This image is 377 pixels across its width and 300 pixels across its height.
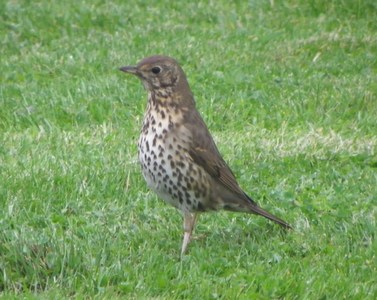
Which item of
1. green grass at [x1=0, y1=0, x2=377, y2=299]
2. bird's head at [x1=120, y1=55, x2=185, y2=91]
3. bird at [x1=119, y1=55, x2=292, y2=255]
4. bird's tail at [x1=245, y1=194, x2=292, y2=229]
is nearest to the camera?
green grass at [x1=0, y1=0, x2=377, y2=299]

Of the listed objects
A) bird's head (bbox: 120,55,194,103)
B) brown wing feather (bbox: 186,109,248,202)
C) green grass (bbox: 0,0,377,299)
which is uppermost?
bird's head (bbox: 120,55,194,103)

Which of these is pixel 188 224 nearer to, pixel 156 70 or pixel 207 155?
pixel 207 155

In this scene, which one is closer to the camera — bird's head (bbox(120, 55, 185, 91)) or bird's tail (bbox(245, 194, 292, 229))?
bird's head (bbox(120, 55, 185, 91))

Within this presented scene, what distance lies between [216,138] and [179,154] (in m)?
2.46

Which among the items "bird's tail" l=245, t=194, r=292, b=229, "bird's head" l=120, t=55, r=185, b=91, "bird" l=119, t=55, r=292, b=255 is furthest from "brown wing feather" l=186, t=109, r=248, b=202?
"bird's head" l=120, t=55, r=185, b=91

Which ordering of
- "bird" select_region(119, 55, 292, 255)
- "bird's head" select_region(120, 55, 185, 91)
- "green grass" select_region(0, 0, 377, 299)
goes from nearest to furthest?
"green grass" select_region(0, 0, 377, 299), "bird" select_region(119, 55, 292, 255), "bird's head" select_region(120, 55, 185, 91)

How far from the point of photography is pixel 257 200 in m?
7.88

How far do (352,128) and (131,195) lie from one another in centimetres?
246

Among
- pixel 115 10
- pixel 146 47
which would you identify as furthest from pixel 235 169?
pixel 115 10

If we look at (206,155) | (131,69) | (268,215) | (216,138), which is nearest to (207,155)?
(206,155)

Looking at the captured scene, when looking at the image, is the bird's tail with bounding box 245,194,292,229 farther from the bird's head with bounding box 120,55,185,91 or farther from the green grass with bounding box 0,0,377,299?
the bird's head with bounding box 120,55,185,91

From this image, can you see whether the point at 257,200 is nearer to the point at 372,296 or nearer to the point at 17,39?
the point at 372,296

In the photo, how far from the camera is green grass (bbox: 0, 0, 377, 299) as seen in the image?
614 cm

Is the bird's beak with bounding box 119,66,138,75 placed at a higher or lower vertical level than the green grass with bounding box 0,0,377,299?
higher
